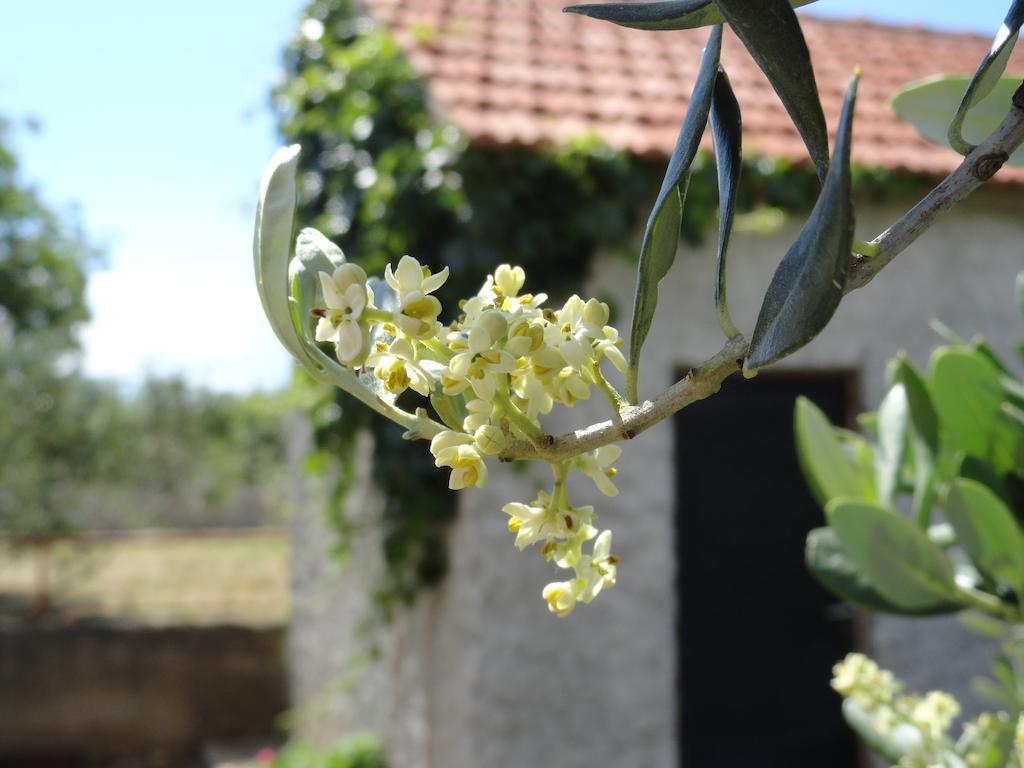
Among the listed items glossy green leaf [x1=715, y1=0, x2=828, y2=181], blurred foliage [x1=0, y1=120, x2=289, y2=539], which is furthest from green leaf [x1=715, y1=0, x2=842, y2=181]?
blurred foliage [x1=0, y1=120, x2=289, y2=539]

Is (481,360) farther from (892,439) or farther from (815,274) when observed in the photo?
(892,439)

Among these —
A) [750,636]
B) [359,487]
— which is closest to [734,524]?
[750,636]

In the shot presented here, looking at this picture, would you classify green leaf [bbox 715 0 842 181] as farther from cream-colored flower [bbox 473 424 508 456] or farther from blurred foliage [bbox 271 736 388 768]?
blurred foliage [bbox 271 736 388 768]

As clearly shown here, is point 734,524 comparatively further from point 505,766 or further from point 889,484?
point 889,484

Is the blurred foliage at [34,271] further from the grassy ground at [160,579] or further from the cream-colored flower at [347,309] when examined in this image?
the cream-colored flower at [347,309]

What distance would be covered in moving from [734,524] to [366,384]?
3.52 metres

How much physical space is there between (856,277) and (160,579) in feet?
32.8

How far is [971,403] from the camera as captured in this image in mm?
Answer: 1110

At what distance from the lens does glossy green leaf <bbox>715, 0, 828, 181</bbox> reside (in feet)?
1.49

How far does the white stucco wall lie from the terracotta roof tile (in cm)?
39

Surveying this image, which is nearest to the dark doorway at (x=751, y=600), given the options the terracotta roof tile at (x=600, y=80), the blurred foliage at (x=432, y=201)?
the blurred foliage at (x=432, y=201)

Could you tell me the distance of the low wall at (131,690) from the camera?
7434 mm

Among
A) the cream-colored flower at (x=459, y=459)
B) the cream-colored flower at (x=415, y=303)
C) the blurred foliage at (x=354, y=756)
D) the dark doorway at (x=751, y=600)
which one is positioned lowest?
the blurred foliage at (x=354, y=756)

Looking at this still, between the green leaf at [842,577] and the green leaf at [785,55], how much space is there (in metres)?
0.73
